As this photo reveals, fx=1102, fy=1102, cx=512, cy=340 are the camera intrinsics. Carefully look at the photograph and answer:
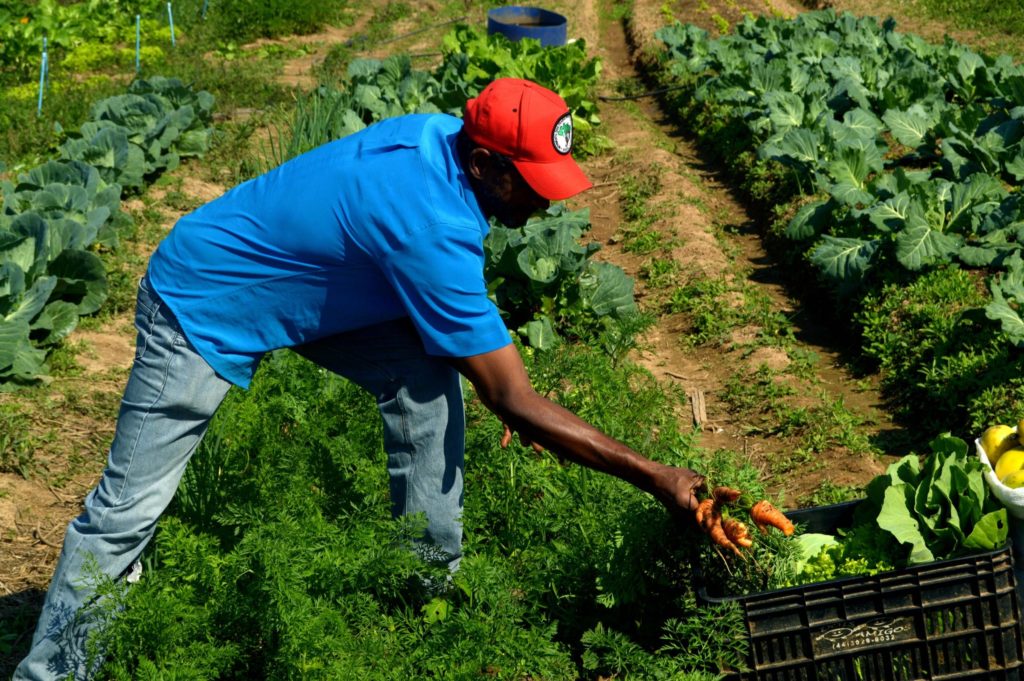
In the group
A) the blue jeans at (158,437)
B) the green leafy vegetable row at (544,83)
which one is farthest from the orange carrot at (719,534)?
the green leafy vegetable row at (544,83)

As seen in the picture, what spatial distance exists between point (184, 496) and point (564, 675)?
1.53 meters

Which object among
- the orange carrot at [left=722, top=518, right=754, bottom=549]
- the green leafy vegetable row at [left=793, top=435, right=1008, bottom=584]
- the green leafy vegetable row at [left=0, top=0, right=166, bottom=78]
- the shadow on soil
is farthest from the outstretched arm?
the green leafy vegetable row at [left=0, top=0, right=166, bottom=78]

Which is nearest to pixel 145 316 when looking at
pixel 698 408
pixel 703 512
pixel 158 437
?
pixel 158 437

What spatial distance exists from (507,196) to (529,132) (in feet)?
0.70

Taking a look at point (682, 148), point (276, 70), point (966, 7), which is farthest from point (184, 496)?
point (966, 7)

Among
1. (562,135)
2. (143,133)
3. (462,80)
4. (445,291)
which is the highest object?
(562,135)

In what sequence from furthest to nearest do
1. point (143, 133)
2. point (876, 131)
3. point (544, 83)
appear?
point (544, 83) → point (876, 131) → point (143, 133)

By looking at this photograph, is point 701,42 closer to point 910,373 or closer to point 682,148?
point 682,148

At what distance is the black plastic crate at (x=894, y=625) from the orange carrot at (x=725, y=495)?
0.28 m

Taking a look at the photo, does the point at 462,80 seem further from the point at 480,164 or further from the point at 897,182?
the point at 480,164

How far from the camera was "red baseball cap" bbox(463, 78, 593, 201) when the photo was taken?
300 centimetres

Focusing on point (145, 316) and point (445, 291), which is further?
point (145, 316)

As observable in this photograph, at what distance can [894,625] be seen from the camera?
3131 mm

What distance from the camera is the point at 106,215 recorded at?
294 inches
